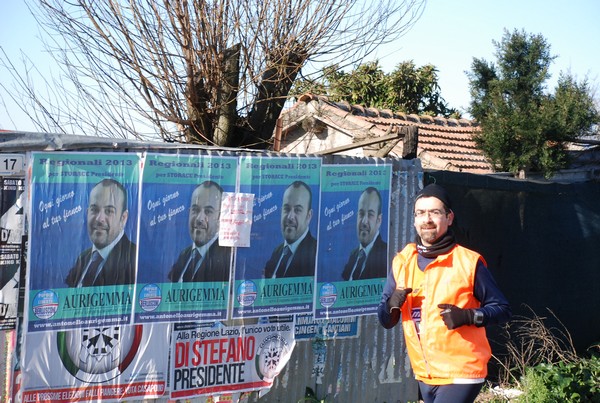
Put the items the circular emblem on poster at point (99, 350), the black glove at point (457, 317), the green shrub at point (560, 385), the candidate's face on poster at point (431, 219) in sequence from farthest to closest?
1. the green shrub at point (560, 385)
2. the circular emblem on poster at point (99, 350)
3. the candidate's face on poster at point (431, 219)
4. the black glove at point (457, 317)

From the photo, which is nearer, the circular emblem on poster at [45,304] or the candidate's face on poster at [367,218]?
the circular emblem on poster at [45,304]

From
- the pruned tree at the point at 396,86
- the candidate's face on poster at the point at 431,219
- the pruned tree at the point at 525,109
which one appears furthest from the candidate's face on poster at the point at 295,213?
the pruned tree at the point at 396,86

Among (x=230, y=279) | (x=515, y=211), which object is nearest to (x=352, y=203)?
(x=230, y=279)

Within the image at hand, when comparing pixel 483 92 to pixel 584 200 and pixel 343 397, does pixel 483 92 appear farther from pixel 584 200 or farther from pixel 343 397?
pixel 343 397

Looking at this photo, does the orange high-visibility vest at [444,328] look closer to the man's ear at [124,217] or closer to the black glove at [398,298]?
the black glove at [398,298]

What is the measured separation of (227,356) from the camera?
5.68 metres

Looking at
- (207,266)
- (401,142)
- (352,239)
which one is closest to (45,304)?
(207,266)

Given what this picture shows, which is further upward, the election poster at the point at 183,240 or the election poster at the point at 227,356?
the election poster at the point at 183,240

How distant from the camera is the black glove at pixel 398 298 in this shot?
14.0 feet

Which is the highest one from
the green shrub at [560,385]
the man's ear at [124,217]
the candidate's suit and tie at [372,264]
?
the man's ear at [124,217]

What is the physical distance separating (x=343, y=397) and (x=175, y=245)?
6.50 ft

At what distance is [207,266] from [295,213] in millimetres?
839

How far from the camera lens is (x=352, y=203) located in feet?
20.6

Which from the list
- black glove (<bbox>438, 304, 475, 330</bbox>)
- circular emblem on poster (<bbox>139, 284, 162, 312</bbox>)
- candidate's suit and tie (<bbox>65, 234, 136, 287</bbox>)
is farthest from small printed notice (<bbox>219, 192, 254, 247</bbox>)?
black glove (<bbox>438, 304, 475, 330</bbox>)
